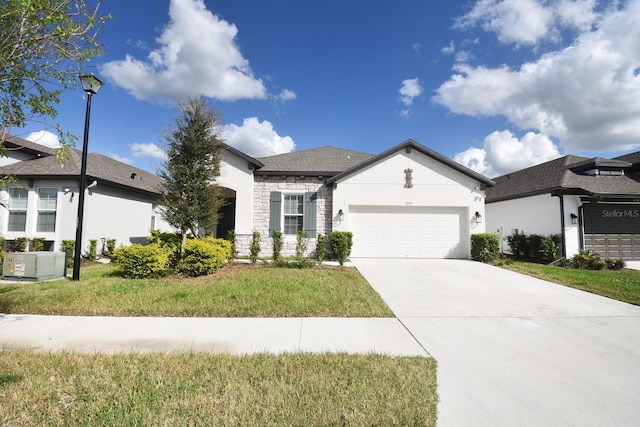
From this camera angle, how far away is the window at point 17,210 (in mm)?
11363

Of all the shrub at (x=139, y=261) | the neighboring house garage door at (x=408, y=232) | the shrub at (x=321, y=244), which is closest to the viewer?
the shrub at (x=139, y=261)

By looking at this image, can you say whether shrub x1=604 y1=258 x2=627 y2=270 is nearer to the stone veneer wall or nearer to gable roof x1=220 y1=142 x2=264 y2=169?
the stone veneer wall

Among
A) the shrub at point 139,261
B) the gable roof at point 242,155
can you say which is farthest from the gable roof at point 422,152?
the shrub at point 139,261

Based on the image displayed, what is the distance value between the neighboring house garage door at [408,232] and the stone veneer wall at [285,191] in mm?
→ 1195

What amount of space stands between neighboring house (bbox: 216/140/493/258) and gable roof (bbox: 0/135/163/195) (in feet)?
12.0

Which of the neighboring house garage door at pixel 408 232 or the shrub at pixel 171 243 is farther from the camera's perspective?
the neighboring house garage door at pixel 408 232

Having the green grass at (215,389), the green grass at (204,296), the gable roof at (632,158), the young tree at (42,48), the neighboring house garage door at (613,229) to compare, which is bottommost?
the green grass at (215,389)

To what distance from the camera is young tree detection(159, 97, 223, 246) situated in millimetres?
Result: 8930

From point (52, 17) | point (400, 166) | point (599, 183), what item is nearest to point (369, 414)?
point (52, 17)

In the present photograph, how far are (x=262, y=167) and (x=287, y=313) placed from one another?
29.0 feet

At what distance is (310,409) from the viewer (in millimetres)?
2375

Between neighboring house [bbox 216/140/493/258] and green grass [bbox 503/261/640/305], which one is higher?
neighboring house [bbox 216/140/493/258]

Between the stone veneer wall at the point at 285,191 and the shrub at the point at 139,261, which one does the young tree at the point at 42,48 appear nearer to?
the shrub at the point at 139,261

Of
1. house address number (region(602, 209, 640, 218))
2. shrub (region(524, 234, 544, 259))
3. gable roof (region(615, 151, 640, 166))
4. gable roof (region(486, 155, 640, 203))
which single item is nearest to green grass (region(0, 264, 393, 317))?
shrub (region(524, 234, 544, 259))
